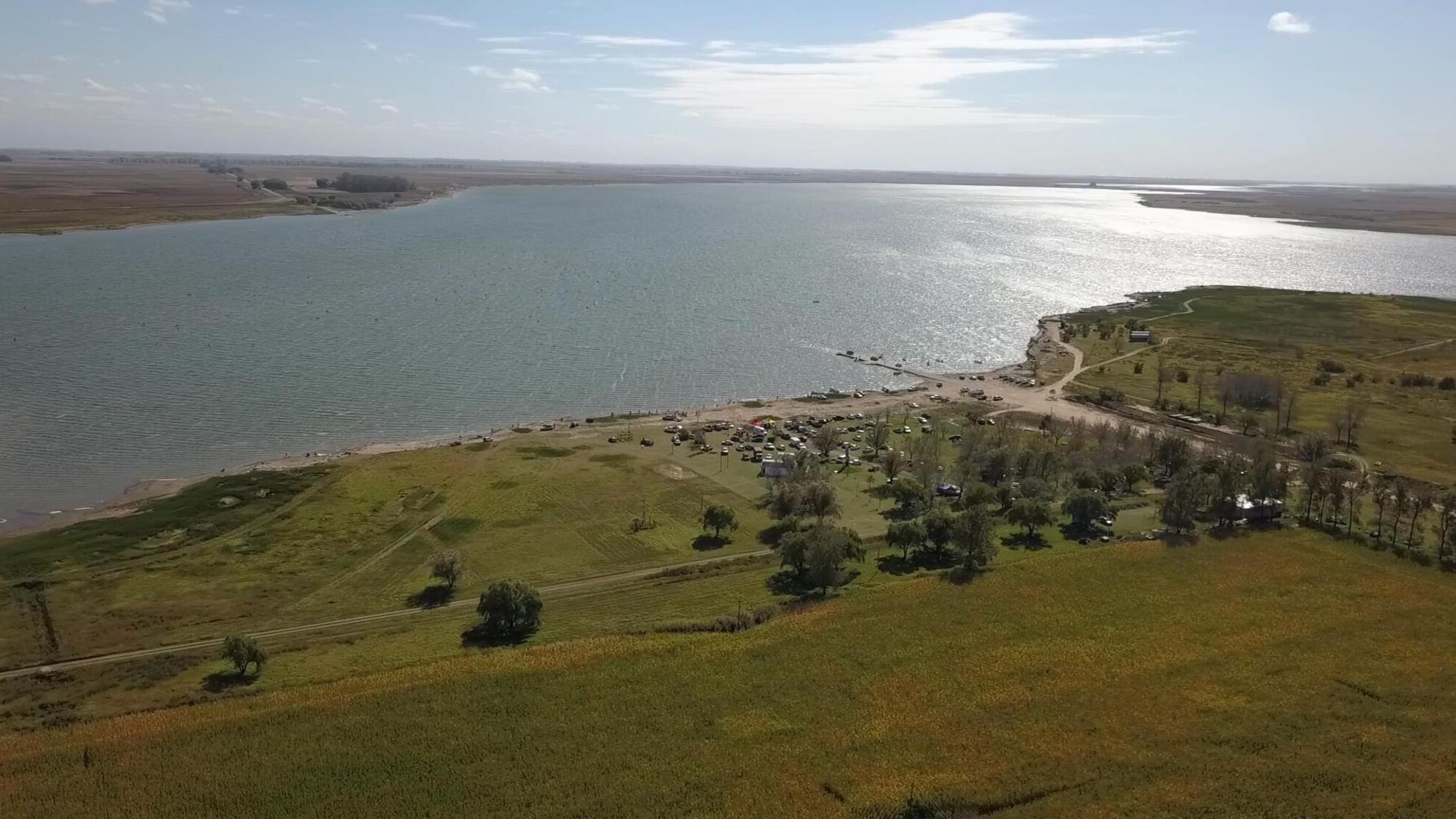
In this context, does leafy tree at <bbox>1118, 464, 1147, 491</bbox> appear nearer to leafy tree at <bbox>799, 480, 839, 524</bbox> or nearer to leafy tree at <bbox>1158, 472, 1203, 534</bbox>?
leafy tree at <bbox>1158, 472, 1203, 534</bbox>

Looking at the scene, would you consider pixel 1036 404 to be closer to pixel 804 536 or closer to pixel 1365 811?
pixel 804 536

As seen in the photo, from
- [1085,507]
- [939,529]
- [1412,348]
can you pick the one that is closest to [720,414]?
[939,529]

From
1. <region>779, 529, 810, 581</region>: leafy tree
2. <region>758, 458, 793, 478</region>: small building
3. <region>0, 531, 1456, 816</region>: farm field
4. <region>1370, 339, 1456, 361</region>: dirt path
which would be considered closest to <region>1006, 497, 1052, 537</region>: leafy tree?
<region>0, 531, 1456, 816</region>: farm field

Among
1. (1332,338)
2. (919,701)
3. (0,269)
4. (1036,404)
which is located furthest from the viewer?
(0,269)

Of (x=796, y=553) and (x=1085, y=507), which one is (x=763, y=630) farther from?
(x=1085, y=507)

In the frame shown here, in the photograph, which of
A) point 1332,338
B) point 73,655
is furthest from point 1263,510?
point 1332,338

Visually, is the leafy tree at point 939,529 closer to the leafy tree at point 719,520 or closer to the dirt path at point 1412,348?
the leafy tree at point 719,520

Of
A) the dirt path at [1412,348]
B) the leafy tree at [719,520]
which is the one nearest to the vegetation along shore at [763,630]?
the leafy tree at [719,520]
